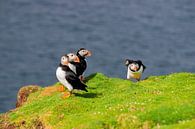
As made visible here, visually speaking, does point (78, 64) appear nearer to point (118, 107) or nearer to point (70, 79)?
point (70, 79)

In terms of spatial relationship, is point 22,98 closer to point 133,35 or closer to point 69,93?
point 69,93

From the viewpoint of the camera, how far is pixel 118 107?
107 ft

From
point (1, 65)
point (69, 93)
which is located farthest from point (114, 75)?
point (69, 93)

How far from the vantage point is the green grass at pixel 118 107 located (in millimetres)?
30125

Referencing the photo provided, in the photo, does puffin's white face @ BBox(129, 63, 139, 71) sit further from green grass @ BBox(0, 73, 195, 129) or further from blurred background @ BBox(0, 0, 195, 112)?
blurred background @ BBox(0, 0, 195, 112)

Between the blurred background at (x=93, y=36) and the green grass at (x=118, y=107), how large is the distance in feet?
Result: 163

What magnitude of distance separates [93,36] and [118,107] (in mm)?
85734

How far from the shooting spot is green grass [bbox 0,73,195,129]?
98.8ft

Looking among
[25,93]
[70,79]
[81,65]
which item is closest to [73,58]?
[81,65]

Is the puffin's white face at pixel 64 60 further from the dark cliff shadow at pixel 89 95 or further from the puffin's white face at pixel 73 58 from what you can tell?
the puffin's white face at pixel 73 58

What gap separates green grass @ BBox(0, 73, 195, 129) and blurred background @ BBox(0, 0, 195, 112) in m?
49.6

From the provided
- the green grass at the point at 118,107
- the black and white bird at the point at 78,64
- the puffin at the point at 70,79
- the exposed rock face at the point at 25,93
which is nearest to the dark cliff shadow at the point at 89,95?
the green grass at the point at 118,107

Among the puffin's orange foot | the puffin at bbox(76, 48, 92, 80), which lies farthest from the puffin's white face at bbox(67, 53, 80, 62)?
the puffin's orange foot

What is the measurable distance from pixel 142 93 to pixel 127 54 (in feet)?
237
